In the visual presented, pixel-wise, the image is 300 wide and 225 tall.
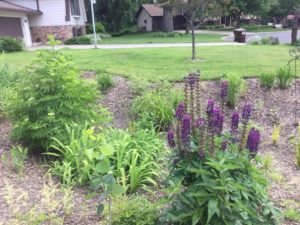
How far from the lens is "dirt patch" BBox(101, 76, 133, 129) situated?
568 centimetres

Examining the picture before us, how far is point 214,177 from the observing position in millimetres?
2475

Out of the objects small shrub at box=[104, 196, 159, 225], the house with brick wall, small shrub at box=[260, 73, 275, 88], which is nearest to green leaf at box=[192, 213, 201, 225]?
small shrub at box=[104, 196, 159, 225]

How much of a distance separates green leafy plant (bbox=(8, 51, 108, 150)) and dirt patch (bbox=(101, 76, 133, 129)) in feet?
3.48

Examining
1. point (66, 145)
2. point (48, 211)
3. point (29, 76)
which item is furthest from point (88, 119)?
point (48, 211)

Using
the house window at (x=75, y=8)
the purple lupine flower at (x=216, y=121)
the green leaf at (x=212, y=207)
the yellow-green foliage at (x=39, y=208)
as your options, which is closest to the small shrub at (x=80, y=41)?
the house window at (x=75, y=8)

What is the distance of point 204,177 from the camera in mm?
2459

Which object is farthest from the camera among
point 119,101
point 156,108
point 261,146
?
point 119,101

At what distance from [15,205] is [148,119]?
268cm

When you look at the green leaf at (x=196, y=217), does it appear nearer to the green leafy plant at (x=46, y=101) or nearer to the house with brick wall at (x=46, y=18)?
the green leafy plant at (x=46, y=101)

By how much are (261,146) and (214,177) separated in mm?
2763

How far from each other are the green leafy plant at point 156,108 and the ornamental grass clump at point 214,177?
2530 mm

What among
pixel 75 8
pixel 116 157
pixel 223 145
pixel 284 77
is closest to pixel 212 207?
pixel 223 145

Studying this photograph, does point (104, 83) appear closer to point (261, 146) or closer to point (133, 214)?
point (261, 146)

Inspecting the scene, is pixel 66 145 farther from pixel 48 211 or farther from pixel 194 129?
pixel 194 129
